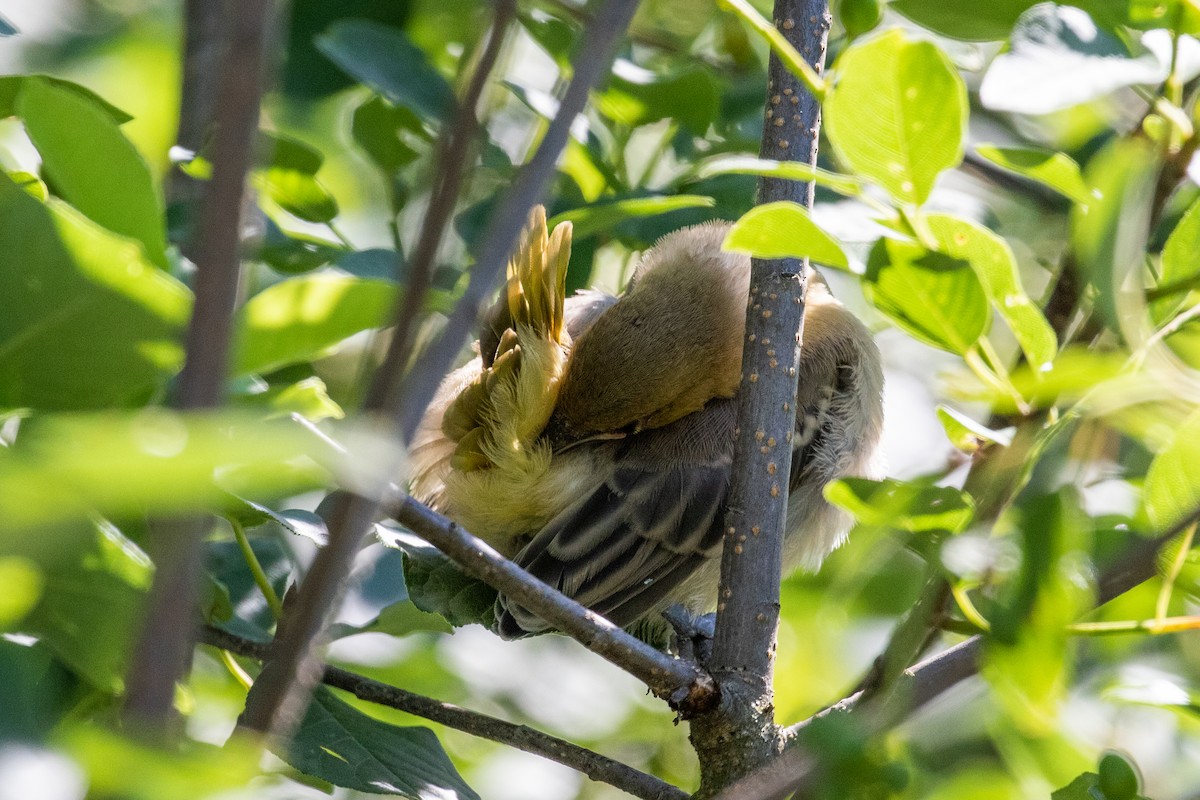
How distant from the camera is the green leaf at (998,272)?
126cm

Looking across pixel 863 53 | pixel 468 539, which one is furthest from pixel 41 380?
pixel 863 53

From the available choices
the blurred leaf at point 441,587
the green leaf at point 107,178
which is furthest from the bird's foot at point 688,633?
the green leaf at point 107,178

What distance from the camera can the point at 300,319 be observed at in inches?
49.4

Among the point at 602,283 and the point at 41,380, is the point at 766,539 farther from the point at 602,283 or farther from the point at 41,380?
the point at 602,283

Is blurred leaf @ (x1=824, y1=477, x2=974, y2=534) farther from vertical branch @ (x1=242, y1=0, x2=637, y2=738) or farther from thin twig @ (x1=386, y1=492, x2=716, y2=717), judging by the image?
vertical branch @ (x1=242, y1=0, x2=637, y2=738)

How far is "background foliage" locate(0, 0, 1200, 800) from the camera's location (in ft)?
3.29

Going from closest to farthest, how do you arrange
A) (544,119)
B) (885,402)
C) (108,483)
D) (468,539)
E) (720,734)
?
(108,483) → (468,539) → (720,734) → (544,119) → (885,402)

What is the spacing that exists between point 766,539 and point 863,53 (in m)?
1.02

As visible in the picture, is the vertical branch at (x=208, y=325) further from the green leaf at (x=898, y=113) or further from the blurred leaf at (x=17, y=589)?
the green leaf at (x=898, y=113)

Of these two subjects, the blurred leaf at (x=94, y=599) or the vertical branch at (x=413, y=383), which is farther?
the blurred leaf at (x=94, y=599)

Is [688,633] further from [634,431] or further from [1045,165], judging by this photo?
[1045,165]

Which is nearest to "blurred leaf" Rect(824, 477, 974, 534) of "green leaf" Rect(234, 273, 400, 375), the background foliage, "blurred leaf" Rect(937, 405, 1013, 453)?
the background foliage

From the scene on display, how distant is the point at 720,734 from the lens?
6.32 ft

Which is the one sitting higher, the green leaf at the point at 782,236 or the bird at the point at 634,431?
the bird at the point at 634,431
